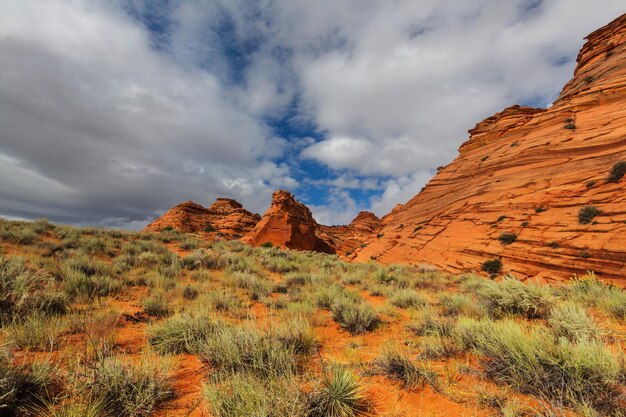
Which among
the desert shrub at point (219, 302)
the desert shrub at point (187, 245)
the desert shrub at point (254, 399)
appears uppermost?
the desert shrub at point (187, 245)

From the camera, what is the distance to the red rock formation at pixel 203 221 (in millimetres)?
41469

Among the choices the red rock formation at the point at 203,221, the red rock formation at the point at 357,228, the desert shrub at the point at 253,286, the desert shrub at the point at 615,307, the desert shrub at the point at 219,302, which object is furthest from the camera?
the red rock formation at the point at 357,228

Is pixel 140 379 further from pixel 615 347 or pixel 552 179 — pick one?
pixel 552 179

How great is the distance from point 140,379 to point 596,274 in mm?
16949

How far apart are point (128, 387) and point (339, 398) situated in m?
2.09

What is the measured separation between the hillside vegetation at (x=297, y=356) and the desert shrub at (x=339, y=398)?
13 mm

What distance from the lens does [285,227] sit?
35.2 metres

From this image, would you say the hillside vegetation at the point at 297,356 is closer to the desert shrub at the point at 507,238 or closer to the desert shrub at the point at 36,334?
the desert shrub at the point at 36,334

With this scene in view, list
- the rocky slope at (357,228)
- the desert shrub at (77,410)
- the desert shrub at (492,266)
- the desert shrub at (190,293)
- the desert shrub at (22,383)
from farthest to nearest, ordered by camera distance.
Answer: the rocky slope at (357,228) → the desert shrub at (492,266) → the desert shrub at (190,293) → the desert shrub at (22,383) → the desert shrub at (77,410)

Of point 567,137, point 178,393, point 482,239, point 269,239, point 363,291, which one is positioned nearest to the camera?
point 178,393

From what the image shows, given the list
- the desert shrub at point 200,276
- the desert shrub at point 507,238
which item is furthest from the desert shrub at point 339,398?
the desert shrub at point 507,238

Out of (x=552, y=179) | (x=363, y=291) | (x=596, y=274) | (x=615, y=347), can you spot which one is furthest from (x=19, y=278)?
(x=552, y=179)

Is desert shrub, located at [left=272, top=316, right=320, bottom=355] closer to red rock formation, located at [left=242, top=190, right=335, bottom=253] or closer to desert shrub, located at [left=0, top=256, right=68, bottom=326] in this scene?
desert shrub, located at [left=0, top=256, right=68, bottom=326]

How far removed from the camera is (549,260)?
44.7 ft
